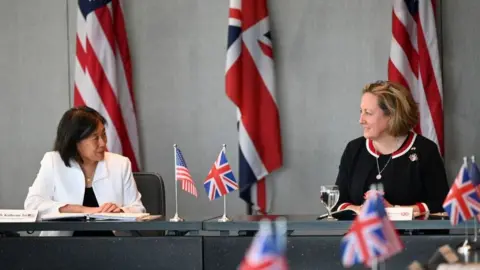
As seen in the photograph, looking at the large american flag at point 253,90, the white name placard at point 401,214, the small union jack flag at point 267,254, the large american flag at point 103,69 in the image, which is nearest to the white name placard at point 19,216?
the white name placard at point 401,214

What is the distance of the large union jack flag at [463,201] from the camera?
3.05 metres

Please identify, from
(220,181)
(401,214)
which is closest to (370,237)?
(401,214)

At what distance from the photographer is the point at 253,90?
18.0 ft

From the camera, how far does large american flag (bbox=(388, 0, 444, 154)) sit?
5285mm

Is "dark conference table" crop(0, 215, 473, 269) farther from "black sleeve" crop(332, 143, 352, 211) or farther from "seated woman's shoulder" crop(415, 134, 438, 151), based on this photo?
"seated woman's shoulder" crop(415, 134, 438, 151)

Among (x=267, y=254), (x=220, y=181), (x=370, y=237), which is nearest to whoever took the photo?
(x=267, y=254)

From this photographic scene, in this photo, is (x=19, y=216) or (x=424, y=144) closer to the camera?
(x=19, y=216)

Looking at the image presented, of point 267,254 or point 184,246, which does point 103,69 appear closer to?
point 184,246

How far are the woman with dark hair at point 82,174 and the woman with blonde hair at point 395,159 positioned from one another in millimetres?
1081

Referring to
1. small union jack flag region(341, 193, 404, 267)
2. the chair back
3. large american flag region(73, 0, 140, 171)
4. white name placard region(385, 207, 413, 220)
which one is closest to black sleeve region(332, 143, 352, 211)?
white name placard region(385, 207, 413, 220)

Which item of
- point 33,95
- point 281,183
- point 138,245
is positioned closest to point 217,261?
point 138,245

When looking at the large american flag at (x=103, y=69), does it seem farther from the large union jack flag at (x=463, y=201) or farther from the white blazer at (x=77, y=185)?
the large union jack flag at (x=463, y=201)

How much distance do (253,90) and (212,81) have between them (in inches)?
14.6

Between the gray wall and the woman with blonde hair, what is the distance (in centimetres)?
137
